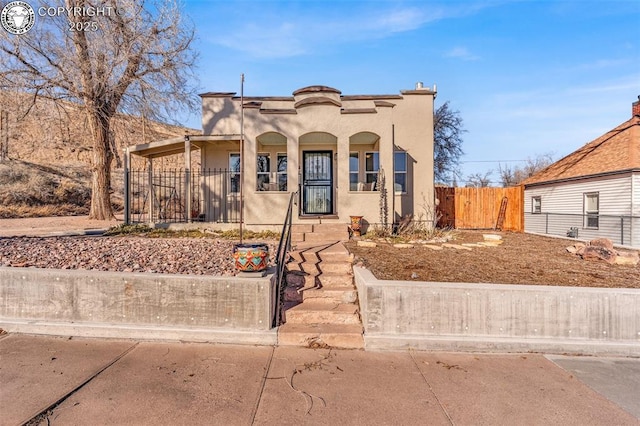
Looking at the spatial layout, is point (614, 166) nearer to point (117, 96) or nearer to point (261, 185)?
point (261, 185)

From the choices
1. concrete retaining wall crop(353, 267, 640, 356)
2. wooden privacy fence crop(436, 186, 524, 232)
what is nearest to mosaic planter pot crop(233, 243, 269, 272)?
concrete retaining wall crop(353, 267, 640, 356)

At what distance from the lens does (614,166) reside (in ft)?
42.8

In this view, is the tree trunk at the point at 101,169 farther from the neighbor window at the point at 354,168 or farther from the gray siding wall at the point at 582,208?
the gray siding wall at the point at 582,208

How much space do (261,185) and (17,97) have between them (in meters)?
9.69

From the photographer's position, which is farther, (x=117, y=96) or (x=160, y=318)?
(x=117, y=96)

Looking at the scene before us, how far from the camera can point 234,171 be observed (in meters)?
11.5

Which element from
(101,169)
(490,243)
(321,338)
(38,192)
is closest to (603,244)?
(490,243)

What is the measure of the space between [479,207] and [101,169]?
656 inches

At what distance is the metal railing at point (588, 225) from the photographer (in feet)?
39.9

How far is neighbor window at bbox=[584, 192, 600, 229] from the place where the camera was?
1375 centimetres

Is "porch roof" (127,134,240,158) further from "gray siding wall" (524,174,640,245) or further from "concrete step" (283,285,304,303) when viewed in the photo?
"gray siding wall" (524,174,640,245)

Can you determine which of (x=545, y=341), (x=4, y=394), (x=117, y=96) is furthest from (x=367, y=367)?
(x=117, y=96)

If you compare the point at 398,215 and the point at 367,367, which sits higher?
the point at 398,215

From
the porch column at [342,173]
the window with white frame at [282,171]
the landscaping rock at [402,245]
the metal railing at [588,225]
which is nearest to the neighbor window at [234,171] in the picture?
the window with white frame at [282,171]
